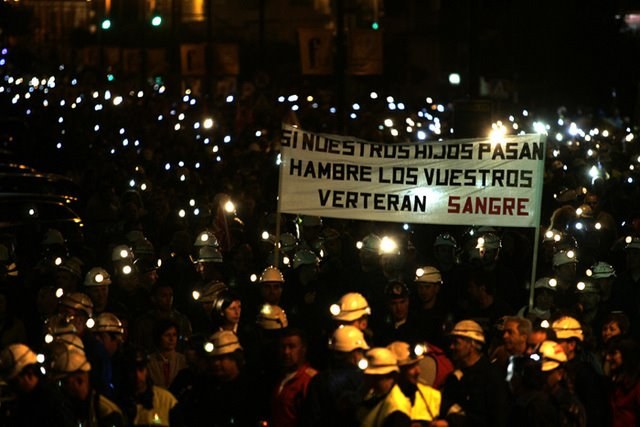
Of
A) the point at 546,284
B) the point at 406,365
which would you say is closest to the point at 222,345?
the point at 406,365

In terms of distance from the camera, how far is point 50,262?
15.1 metres

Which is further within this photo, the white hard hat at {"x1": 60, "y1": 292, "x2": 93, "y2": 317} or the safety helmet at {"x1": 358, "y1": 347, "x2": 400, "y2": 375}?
the white hard hat at {"x1": 60, "y1": 292, "x2": 93, "y2": 317}

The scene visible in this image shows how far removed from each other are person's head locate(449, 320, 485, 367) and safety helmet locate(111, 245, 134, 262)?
498 cm

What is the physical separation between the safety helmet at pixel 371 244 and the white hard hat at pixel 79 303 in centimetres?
327

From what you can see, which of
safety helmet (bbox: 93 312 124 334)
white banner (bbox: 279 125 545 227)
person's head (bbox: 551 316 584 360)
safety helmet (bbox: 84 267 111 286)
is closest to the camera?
person's head (bbox: 551 316 584 360)

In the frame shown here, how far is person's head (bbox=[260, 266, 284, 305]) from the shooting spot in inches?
505

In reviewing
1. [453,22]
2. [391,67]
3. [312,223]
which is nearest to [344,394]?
[312,223]

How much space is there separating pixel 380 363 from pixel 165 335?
2.50 meters

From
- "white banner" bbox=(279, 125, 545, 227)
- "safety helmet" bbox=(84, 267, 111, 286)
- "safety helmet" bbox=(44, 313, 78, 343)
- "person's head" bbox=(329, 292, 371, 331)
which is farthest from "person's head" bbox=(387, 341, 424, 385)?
"safety helmet" bbox=(84, 267, 111, 286)

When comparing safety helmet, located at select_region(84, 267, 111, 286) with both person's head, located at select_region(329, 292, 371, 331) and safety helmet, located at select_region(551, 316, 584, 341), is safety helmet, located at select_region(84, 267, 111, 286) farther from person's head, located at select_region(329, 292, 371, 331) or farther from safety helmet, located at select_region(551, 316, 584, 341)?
safety helmet, located at select_region(551, 316, 584, 341)

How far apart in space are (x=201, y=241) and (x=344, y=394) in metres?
6.15

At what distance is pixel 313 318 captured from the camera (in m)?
13.0

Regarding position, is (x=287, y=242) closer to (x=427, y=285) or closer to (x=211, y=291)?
(x=211, y=291)

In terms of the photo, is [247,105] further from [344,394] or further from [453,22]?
[453,22]
